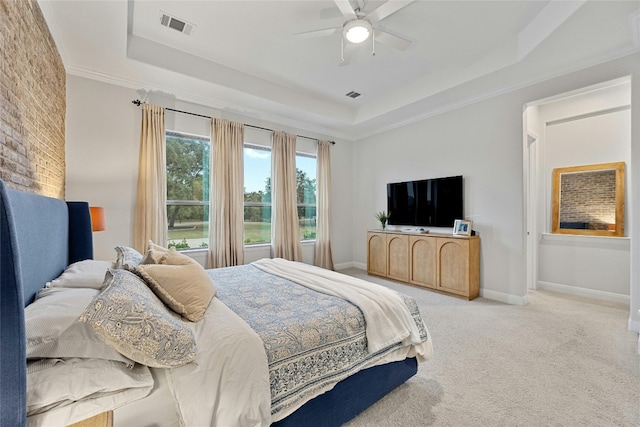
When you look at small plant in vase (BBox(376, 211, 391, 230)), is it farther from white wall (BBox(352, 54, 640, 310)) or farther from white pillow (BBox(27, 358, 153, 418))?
white pillow (BBox(27, 358, 153, 418))

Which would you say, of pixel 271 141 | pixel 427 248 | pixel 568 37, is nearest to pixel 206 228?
pixel 271 141

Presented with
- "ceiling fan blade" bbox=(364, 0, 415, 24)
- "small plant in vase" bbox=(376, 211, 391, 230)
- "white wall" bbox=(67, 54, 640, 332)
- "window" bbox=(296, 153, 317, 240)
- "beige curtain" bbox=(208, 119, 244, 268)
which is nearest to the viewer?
"ceiling fan blade" bbox=(364, 0, 415, 24)

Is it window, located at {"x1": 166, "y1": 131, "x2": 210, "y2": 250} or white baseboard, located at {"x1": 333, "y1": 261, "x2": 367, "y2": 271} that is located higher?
window, located at {"x1": 166, "y1": 131, "x2": 210, "y2": 250}

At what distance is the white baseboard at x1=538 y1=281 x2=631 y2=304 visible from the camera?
3.66 m

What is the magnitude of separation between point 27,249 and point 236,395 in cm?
125

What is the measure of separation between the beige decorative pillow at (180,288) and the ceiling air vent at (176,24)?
103 inches

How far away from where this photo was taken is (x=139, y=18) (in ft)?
9.21

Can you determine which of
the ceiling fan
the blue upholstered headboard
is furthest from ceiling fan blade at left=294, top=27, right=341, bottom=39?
the blue upholstered headboard

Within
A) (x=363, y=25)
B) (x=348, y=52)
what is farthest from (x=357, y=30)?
(x=348, y=52)

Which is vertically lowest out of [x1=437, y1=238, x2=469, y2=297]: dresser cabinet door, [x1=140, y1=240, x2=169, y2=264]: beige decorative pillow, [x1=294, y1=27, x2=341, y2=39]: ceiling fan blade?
[x1=437, y1=238, x2=469, y2=297]: dresser cabinet door

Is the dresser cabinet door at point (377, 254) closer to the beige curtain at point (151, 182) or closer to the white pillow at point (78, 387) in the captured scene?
the beige curtain at point (151, 182)

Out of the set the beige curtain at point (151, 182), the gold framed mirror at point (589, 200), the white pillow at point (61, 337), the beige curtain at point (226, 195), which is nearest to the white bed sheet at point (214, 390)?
the white pillow at point (61, 337)

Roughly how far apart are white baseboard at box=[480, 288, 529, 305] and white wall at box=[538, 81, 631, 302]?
3.35 feet

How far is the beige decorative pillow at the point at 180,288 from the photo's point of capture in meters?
1.48
